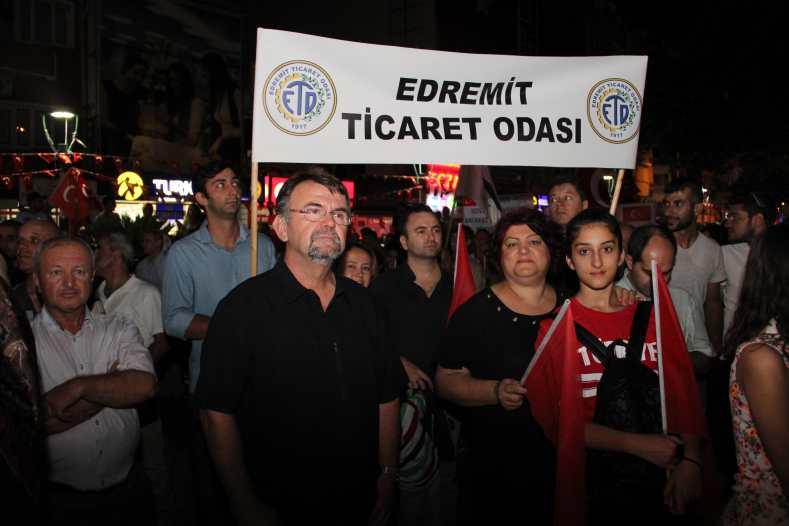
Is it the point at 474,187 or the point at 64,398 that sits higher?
the point at 474,187

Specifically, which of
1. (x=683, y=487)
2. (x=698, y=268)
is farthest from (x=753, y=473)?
(x=698, y=268)

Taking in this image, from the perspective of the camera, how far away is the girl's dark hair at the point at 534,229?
364cm

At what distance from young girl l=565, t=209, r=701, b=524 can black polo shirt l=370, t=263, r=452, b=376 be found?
152cm

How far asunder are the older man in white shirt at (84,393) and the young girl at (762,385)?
274cm

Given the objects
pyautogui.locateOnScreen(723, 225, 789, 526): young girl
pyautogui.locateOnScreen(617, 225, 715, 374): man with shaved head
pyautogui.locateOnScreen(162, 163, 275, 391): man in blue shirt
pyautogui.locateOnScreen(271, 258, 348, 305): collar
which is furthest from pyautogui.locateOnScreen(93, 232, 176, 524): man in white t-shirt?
pyautogui.locateOnScreen(723, 225, 789, 526): young girl

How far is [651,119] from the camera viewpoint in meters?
14.3

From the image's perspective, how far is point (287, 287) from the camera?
267 cm

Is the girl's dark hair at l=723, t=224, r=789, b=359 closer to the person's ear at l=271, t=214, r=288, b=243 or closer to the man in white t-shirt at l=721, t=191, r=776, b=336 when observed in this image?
the person's ear at l=271, t=214, r=288, b=243

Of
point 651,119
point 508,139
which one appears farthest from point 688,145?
point 508,139

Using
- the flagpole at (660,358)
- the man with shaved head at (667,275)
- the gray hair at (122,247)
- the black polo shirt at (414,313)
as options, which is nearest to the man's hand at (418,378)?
the black polo shirt at (414,313)

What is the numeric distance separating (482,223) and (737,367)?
7.89 meters

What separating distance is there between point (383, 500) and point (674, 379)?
1.44 metres

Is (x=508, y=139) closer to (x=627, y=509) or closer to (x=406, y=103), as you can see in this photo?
(x=406, y=103)

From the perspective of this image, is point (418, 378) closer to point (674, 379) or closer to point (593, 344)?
point (593, 344)
